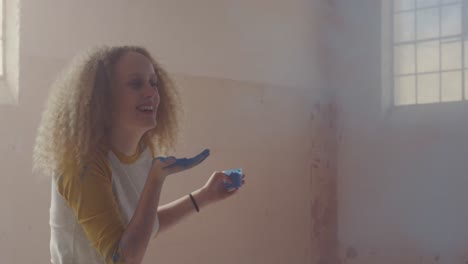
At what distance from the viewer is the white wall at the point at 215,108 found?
2.26 meters

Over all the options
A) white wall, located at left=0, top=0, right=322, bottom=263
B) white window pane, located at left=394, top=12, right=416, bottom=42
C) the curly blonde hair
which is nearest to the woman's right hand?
the curly blonde hair

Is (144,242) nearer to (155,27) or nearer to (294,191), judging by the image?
(155,27)

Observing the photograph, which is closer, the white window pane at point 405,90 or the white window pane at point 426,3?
the white window pane at point 426,3

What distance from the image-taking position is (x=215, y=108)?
3.04 m

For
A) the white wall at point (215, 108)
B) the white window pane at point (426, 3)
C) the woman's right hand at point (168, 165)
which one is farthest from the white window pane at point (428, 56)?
the woman's right hand at point (168, 165)

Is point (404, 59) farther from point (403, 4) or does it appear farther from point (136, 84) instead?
point (136, 84)

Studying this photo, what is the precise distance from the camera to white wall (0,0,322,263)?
7.41ft

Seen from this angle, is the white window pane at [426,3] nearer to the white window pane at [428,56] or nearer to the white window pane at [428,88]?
the white window pane at [428,56]

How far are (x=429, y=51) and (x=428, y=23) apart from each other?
174 mm

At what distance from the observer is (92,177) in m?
1.34

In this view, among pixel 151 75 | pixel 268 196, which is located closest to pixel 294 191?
pixel 268 196

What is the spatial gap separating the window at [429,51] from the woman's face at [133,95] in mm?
2317

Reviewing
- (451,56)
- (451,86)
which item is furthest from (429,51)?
(451,86)

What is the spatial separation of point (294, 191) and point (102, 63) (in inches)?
87.0
